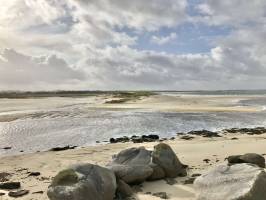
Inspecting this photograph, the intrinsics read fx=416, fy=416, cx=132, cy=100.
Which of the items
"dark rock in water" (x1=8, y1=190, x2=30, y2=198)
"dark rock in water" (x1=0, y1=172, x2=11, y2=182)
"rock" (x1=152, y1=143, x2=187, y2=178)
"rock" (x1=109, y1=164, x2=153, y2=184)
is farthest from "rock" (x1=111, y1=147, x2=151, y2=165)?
"dark rock in water" (x1=0, y1=172, x2=11, y2=182)

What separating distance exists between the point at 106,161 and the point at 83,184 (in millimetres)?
7772

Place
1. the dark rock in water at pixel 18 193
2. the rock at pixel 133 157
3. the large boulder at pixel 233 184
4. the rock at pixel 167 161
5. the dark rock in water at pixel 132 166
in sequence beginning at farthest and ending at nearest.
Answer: the rock at pixel 167 161 → the rock at pixel 133 157 → the dark rock in water at pixel 132 166 → the dark rock in water at pixel 18 193 → the large boulder at pixel 233 184

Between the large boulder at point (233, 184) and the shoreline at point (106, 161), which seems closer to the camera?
the large boulder at point (233, 184)

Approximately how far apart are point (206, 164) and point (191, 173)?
1974mm

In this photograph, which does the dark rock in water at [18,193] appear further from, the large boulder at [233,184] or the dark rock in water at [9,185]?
the large boulder at [233,184]

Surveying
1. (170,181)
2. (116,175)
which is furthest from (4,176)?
(170,181)

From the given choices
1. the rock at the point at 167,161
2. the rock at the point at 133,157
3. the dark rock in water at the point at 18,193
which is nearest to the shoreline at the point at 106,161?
the dark rock in water at the point at 18,193

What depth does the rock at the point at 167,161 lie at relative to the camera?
547 inches

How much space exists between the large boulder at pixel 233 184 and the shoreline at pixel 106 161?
109 cm

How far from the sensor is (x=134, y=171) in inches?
506

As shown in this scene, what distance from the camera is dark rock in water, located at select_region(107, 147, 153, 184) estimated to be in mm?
12664

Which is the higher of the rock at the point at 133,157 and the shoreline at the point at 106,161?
the rock at the point at 133,157

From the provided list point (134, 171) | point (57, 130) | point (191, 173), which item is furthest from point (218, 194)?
point (57, 130)

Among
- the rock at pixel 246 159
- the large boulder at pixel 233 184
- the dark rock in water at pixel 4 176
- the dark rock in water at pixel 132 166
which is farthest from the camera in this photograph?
the dark rock in water at pixel 4 176
